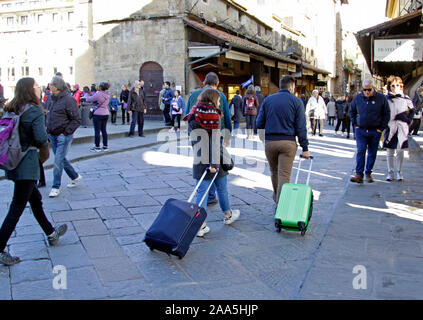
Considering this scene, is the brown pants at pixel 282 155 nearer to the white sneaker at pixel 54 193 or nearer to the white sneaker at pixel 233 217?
the white sneaker at pixel 233 217

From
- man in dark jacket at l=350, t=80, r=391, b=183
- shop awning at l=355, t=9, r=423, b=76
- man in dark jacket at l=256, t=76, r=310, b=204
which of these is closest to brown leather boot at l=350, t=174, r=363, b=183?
man in dark jacket at l=350, t=80, r=391, b=183

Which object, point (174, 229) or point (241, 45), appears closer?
point (174, 229)

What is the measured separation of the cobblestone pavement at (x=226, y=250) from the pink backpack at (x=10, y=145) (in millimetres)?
848

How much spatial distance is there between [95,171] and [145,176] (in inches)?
42.7

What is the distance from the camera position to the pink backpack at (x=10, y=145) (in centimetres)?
360

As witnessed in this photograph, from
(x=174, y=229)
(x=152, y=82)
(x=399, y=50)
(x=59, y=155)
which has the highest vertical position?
(x=399, y=50)

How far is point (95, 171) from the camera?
8125mm

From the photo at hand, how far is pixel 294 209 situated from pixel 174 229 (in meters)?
1.34

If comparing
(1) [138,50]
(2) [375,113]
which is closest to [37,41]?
(1) [138,50]

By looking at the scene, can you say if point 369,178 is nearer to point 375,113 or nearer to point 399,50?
point 375,113

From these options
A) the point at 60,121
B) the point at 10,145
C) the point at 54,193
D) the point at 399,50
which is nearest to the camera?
the point at 10,145

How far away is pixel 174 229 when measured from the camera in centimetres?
368

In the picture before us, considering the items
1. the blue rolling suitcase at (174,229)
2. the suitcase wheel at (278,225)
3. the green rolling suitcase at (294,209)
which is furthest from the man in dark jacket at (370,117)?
the blue rolling suitcase at (174,229)
